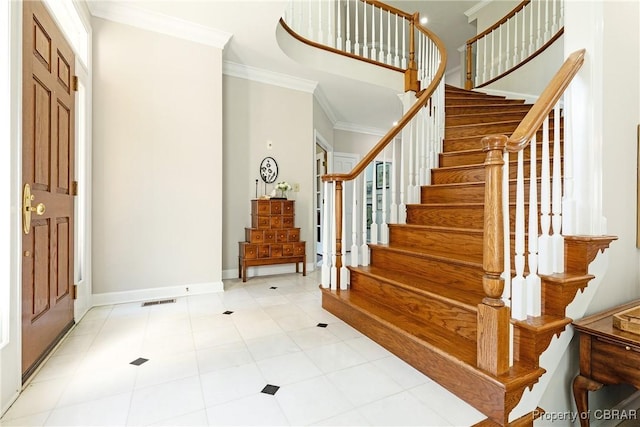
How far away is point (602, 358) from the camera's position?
146cm

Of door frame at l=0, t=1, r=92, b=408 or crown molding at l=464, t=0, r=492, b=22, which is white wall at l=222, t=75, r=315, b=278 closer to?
door frame at l=0, t=1, r=92, b=408

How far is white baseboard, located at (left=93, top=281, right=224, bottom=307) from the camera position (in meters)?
3.00

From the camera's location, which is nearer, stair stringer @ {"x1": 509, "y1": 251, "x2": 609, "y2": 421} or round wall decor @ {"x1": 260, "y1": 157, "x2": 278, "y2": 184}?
stair stringer @ {"x1": 509, "y1": 251, "x2": 609, "y2": 421}

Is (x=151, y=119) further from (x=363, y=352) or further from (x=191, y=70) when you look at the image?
(x=363, y=352)

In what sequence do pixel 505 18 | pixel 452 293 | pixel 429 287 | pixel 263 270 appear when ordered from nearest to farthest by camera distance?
pixel 452 293, pixel 429 287, pixel 263 270, pixel 505 18

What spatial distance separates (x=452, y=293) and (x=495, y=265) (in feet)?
2.15

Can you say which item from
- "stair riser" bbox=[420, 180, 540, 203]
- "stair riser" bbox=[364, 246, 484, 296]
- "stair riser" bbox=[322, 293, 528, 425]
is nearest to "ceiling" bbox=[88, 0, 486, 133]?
"stair riser" bbox=[420, 180, 540, 203]

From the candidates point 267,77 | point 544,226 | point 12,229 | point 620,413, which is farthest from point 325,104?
point 620,413

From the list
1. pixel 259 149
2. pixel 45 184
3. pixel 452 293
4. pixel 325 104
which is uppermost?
pixel 325 104

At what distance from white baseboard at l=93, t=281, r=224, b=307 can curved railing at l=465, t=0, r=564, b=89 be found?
5209mm

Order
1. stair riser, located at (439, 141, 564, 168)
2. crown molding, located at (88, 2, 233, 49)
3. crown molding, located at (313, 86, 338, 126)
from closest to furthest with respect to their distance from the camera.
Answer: crown molding, located at (88, 2, 233, 49)
stair riser, located at (439, 141, 564, 168)
crown molding, located at (313, 86, 338, 126)

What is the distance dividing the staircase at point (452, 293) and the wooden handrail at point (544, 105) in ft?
2.12

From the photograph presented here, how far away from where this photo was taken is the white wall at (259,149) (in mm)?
4113

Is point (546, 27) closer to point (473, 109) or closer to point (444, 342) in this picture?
point (473, 109)
